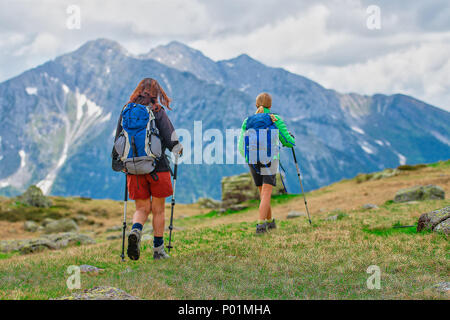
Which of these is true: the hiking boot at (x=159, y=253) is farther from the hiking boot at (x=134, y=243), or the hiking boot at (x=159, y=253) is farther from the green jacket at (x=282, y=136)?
the green jacket at (x=282, y=136)

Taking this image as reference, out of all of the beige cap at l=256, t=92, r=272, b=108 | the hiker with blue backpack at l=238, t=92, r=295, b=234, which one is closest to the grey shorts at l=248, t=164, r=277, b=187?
the hiker with blue backpack at l=238, t=92, r=295, b=234

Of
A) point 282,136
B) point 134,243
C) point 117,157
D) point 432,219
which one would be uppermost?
point 282,136

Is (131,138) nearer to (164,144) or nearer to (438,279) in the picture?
(164,144)

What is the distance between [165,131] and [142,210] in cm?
187

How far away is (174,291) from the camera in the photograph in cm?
654

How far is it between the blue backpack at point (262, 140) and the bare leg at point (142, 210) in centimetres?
359

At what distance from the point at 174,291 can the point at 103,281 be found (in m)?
1.71

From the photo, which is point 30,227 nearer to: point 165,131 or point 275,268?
point 165,131

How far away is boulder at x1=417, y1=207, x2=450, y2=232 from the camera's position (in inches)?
424

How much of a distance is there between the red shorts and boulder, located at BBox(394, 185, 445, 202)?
1770cm

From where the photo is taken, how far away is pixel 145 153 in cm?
885

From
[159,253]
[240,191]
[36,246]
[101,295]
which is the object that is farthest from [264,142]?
[240,191]

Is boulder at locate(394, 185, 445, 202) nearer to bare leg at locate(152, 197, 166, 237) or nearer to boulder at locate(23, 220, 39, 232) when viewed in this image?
bare leg at locate(152, 197, 166, 237)
